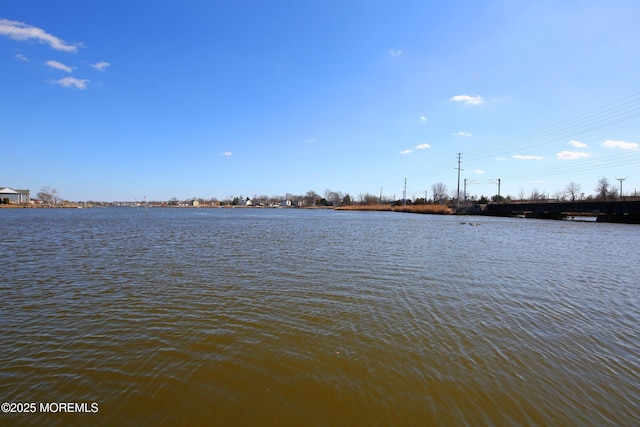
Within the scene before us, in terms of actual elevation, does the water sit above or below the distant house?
below

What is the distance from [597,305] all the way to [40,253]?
86.0 feet

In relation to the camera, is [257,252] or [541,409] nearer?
[541,409]

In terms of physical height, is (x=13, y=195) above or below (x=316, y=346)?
above

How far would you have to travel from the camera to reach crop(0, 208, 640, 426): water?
15.6 ft

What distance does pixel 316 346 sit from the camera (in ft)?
22.3

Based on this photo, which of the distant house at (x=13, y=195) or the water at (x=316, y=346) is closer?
the water at (x=316, y=346)

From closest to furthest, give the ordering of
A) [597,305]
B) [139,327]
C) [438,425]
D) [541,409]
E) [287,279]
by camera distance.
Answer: [438,425]
[541,409]
[139,327]
[597,305]
[287,279]

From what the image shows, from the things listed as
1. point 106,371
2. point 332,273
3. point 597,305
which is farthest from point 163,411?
point 597,305

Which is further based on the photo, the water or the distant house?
the distant house

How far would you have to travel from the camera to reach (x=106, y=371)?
5.66 m

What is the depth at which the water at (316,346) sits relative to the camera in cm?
477

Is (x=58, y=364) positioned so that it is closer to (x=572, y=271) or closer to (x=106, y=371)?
(x=106, y=371)

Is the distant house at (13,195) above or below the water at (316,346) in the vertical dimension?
above

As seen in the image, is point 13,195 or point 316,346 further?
point 13,195
